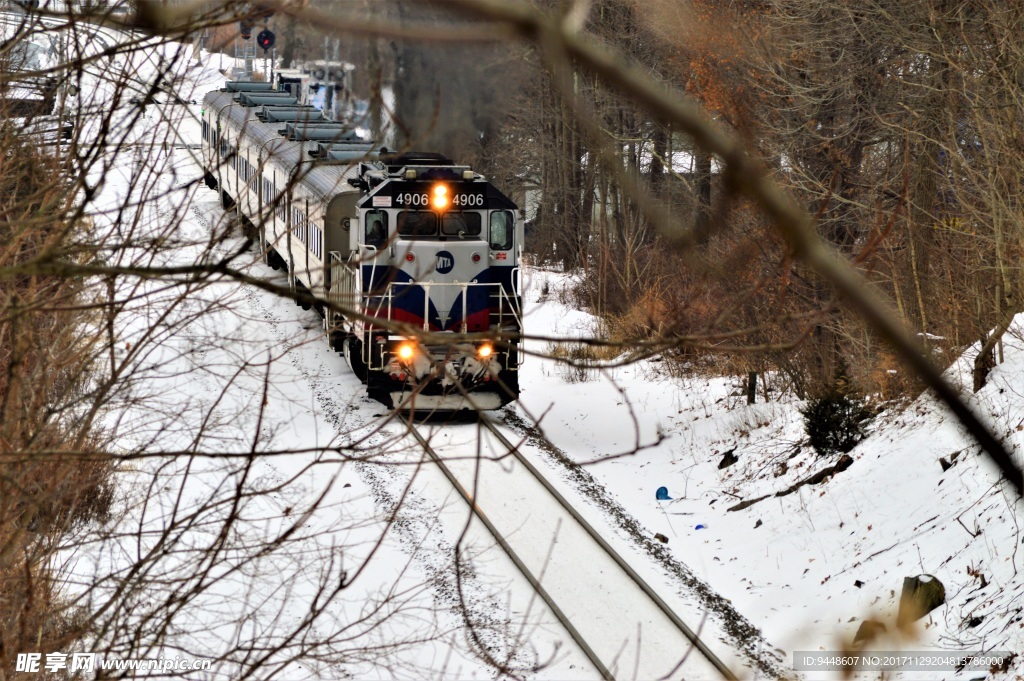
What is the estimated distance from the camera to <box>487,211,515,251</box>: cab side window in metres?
17.8

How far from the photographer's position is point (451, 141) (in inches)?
1024

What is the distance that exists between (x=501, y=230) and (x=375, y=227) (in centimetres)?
208

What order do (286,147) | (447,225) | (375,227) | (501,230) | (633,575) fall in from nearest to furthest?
(633,575) < (375,227) < (447,225) < (501,230) < (286,147)

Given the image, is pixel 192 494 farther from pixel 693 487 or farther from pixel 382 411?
pixel 693 487

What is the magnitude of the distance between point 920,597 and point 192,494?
851 centimetres

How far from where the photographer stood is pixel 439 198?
17453 mm

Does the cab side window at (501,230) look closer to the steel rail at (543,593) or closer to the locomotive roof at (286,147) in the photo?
the locomotive roof at (286,147)

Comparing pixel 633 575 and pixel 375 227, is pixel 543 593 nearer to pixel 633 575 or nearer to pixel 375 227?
pixel 633 575

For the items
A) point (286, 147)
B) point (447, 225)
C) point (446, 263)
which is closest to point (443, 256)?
point (446, 263)

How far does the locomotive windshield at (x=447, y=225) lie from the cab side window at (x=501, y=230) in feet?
0.74

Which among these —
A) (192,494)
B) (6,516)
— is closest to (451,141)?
(192,494)

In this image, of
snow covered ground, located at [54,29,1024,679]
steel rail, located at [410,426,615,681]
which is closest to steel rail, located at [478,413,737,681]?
snow covered ground, located at [54,29,1024,679]

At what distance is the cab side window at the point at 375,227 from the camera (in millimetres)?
17094

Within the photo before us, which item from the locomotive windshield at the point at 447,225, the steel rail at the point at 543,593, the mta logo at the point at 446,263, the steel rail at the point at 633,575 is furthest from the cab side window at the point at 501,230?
the steel rail at the point at 543,593
